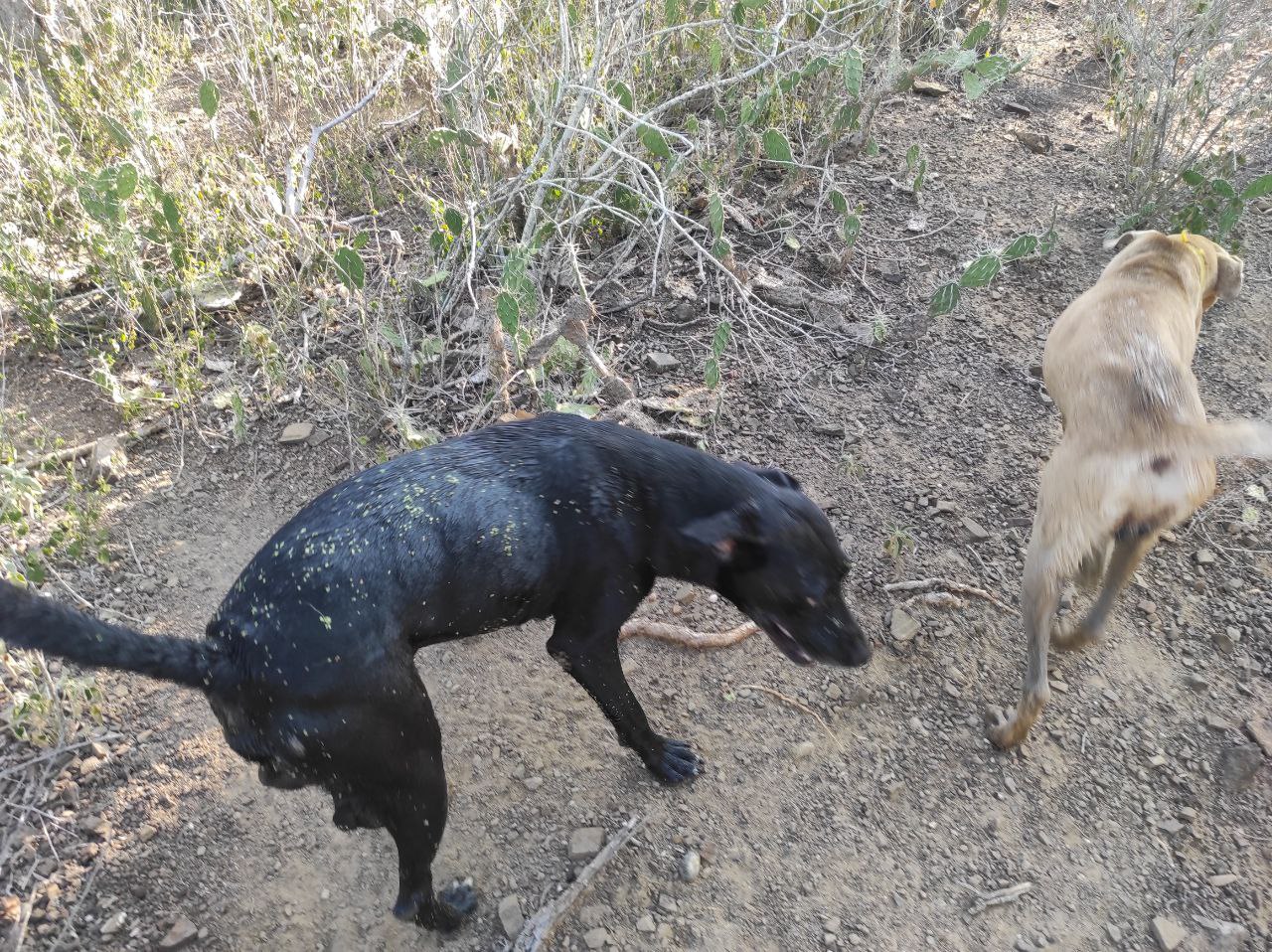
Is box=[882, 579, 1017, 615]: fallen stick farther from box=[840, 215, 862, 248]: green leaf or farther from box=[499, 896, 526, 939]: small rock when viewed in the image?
box=[840, 215, 862, 248]: green leaf

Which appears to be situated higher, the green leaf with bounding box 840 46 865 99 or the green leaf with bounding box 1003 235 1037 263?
the green leaf with bounding box 840 46 865 99

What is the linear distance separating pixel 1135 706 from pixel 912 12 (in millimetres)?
4696

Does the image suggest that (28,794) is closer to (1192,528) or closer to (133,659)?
(133,659)

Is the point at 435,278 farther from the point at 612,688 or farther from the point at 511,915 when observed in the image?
the point at 511,915

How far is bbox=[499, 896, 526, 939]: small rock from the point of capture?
246cm

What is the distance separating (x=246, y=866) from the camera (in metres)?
2.56

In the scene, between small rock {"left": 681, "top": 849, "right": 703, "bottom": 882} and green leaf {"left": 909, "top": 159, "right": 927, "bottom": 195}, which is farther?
green leaf {"left": 909, "top": 159, "right": 927, "bottom": 195}

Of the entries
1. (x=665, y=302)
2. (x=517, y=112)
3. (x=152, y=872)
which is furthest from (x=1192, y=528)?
(x=152, y=872)

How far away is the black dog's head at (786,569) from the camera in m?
2.35

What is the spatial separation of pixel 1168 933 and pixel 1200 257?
2.67m

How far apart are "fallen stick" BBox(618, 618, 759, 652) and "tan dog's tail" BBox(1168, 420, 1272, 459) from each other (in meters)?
1.55

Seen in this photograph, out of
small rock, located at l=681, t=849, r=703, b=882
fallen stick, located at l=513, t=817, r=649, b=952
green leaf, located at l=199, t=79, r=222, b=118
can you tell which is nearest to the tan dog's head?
small rock, located at l=681, t=849, r=703, b=882

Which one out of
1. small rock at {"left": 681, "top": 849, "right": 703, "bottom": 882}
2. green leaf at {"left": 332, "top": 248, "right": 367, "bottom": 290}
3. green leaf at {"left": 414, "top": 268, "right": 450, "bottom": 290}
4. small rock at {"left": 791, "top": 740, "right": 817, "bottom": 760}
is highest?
green leaf at {"left": 332, "top": 248, "right": 367, "bottom": 290}

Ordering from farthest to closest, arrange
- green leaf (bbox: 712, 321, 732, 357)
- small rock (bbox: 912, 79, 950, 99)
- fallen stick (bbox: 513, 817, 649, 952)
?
1. small rock (bbox: 912, 79, 950, 99)
2. green leaf (bbox: 712, 321, 732, 357)
3. fallen stick (bbox: 513, 817, 649, 952)
